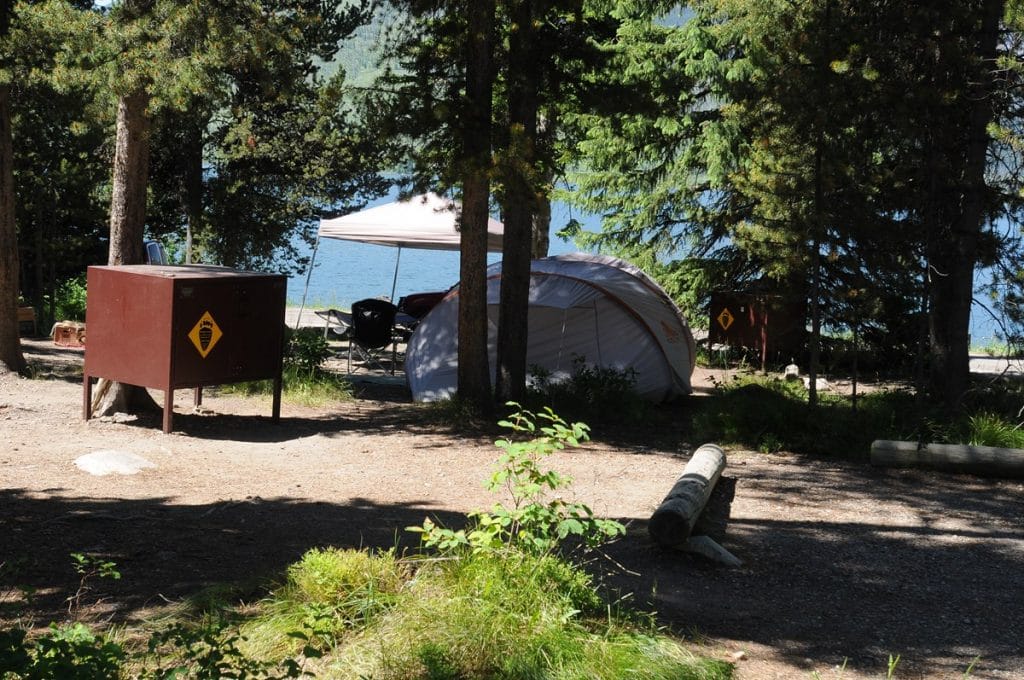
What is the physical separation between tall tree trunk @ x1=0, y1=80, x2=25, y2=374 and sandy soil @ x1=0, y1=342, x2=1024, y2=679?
1.61m

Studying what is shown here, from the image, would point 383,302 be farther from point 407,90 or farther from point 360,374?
point 407,90

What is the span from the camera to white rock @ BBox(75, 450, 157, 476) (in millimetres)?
8242

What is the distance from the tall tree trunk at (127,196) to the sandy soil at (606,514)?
29 cm

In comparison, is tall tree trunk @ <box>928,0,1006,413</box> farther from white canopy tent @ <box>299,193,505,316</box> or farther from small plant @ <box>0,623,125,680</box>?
small plant @ <box>0,623,125,680</box>

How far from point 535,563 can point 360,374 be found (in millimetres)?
10575

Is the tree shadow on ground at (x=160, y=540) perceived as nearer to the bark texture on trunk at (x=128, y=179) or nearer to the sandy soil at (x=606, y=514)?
the sandy soil at (x=606, y=514)

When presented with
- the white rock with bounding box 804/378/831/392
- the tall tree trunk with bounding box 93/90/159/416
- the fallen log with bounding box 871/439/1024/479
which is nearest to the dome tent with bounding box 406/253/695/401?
the white rock with bounding box 804/378/831/392

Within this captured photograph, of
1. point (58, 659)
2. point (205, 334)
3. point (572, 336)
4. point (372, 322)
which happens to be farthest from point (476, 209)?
point (58, 659)

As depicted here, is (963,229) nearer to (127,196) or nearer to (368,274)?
(127,196)

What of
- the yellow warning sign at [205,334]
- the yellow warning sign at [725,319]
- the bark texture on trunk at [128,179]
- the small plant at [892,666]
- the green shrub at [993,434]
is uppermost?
the bark texture on trunk at [128,179]

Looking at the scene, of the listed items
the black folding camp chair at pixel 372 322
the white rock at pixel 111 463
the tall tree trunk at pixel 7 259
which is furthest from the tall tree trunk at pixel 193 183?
the white rock at pixel 111 463

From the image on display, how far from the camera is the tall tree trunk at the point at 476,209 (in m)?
10.5

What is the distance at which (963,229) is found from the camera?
1088 centimetres

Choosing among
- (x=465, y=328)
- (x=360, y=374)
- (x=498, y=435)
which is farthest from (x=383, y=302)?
(x=498, y=435)
